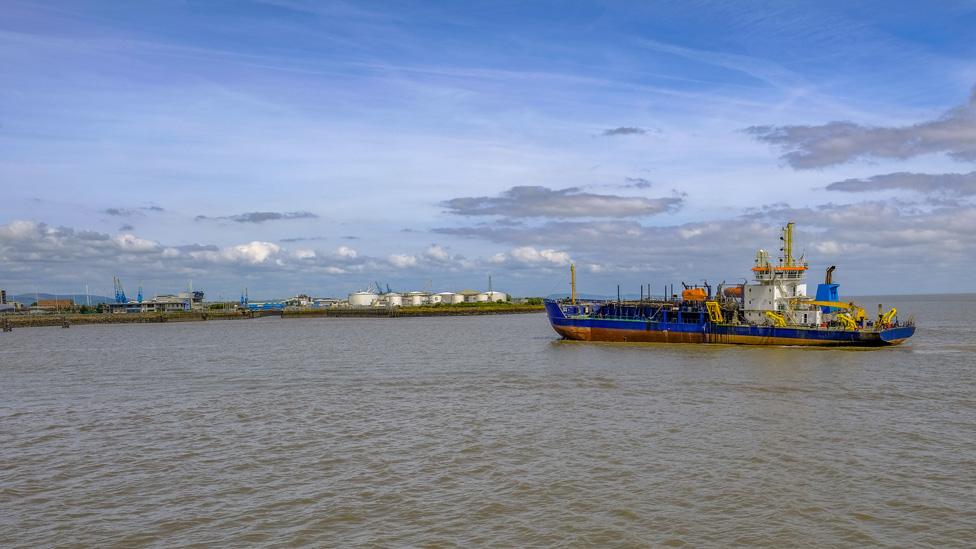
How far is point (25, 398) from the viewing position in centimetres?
3178

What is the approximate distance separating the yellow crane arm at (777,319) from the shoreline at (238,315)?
102 m

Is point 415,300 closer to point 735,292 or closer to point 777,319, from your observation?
point 735,292

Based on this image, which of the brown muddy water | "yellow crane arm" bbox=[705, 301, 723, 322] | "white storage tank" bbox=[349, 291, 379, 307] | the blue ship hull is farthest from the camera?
"white storage tank" bbox=[349, 291, 379, 307]

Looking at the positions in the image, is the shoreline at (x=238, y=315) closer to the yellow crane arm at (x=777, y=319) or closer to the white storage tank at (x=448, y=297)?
the white storage tank at (x=448, y=297)

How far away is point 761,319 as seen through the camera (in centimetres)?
5316

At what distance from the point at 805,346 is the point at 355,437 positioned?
129 feet

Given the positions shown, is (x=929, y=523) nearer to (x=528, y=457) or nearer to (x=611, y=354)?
(x=528, y=457)

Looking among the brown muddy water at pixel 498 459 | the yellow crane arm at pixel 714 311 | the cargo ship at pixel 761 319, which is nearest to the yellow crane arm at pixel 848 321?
the cargo ship at pixel 761 319

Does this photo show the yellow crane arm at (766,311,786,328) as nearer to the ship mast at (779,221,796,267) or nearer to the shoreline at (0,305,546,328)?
the ship mast at (779,221,796,267)

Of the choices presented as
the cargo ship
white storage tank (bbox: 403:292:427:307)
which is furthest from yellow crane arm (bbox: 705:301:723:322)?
white storage tank (bbox: 403:292:427:307)

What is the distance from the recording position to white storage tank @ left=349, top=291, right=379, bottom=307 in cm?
18062

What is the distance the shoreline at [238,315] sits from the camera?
441 feet

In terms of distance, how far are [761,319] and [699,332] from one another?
4843mm

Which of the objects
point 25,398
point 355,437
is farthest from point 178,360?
point 355,437
